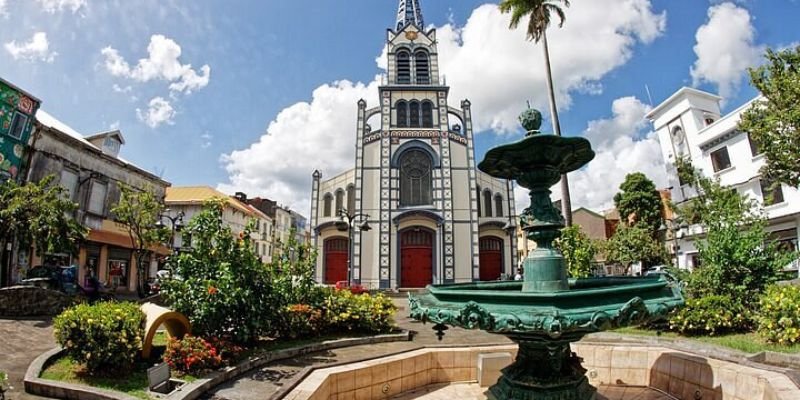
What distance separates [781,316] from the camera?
23.9 ft

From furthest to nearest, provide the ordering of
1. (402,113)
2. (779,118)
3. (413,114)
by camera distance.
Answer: (413,114)
(402,113)
(779,118)

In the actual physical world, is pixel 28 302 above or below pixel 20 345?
above

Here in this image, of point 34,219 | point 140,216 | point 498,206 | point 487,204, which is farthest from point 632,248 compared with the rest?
point 34,219

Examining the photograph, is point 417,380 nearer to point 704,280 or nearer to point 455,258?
point 704,280

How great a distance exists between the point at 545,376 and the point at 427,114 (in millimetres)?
27073

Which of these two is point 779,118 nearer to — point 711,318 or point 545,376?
point 711,318

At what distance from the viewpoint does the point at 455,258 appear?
1102 inches

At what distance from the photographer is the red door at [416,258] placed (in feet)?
92.0

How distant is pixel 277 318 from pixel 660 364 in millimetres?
6801

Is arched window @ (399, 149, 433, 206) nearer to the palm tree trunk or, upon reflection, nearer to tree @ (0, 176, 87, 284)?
the palm tree trunk

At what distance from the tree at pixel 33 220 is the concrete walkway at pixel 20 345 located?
2.67m

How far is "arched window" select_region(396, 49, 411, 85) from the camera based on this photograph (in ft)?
104

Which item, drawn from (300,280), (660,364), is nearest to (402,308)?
(300,280)

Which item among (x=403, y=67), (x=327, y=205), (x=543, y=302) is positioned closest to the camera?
(x=543, y=302)
